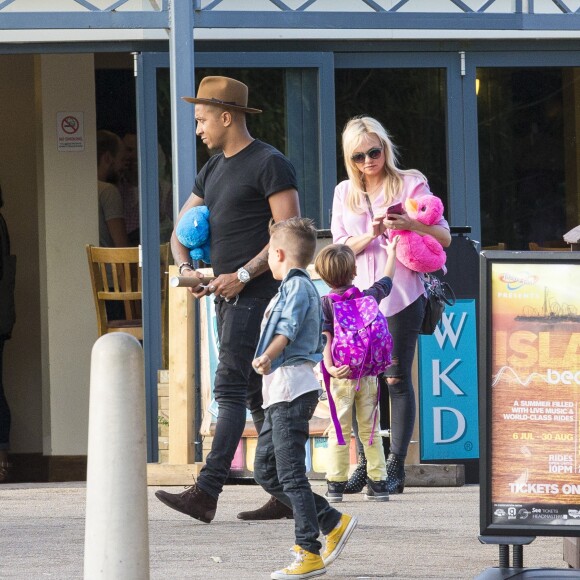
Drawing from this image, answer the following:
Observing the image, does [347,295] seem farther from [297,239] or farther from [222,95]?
[297,239]

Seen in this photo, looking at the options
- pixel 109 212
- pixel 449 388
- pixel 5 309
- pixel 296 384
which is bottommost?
pixel 449 388

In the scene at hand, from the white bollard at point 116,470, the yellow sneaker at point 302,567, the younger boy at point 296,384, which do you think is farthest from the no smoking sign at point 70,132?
the white bollard at point 116,470

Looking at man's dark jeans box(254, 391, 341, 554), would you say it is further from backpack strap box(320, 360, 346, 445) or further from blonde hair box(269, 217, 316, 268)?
backpack strap box(320, 360, 346, 445)

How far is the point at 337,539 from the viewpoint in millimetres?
5391

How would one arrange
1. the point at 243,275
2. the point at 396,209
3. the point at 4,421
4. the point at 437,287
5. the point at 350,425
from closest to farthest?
the point at 243,275, the point at 396,209, the point at 350,425, the point at 437,287, the point at 4,421

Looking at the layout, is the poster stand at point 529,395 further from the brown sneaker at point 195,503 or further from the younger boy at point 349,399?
the younger boy at point 349,399

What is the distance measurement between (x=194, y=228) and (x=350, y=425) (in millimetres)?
1463

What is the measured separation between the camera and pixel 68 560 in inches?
228

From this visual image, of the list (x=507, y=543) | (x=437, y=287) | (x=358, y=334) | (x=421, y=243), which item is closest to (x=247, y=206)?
(x=358, y=334)

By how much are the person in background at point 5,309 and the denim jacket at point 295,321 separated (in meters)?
5.38

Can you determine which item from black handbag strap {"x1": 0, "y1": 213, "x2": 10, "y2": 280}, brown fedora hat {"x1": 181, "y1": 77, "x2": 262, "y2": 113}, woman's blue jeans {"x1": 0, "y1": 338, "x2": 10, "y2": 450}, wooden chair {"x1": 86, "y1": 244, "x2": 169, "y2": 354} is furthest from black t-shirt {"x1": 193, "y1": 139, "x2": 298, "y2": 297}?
woman's blue jeans {"x1": 0, "y1": 338, "x2": 10, "y2": 450}

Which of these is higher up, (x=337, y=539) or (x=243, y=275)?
(x=243, y=275)

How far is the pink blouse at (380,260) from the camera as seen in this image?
24.1 ft

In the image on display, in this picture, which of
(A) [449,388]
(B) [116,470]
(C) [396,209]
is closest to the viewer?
(B) [116,470]
